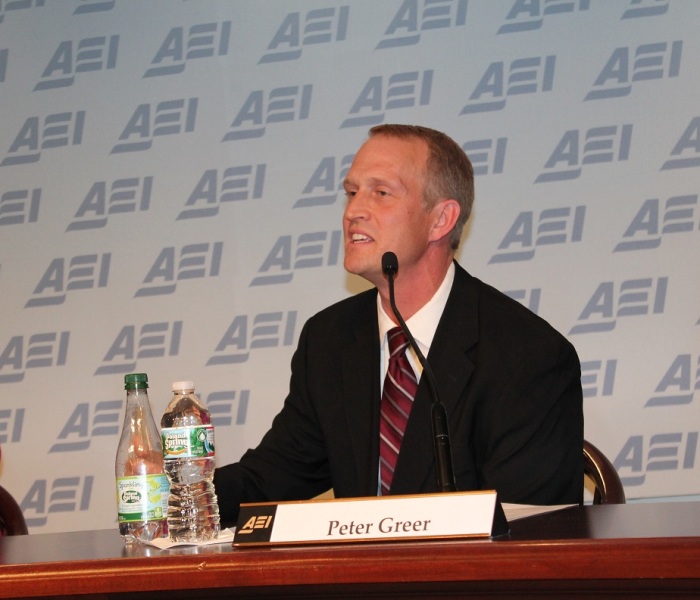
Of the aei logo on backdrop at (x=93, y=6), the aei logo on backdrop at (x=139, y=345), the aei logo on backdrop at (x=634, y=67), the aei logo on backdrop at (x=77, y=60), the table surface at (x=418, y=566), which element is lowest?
the table surface at (x=418, y=566)

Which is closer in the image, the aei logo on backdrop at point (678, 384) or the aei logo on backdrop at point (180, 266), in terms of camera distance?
the aei logo on backdrop at point (678, 384)

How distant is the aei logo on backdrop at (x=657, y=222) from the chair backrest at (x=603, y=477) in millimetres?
1340

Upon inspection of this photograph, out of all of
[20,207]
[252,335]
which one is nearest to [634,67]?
[252,335]

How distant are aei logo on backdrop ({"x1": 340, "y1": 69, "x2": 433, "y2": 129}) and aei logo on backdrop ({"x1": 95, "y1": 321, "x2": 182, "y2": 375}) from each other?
105cm

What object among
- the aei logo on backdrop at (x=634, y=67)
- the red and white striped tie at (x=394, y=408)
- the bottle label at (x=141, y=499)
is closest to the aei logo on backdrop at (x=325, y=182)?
the aei logo on backdrop at (x=634, y=67)

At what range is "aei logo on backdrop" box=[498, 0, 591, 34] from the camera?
3.72 metres

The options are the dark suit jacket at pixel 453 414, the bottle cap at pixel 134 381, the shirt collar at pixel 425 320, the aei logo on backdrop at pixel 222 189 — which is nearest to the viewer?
the bottle cap at pixel 134 381

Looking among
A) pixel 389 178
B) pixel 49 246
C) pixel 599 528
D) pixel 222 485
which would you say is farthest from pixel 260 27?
pixel 599 528

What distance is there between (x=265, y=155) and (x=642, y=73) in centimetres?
143

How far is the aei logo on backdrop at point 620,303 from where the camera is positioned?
3.56 metres

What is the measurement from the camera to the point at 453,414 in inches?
88.8

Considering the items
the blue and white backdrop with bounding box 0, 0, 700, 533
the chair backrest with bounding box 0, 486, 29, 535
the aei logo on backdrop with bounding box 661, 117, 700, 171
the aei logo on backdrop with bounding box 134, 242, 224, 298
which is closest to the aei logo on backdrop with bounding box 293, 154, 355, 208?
the blue and white backdrop with bounding box 0, 0, 700, 533

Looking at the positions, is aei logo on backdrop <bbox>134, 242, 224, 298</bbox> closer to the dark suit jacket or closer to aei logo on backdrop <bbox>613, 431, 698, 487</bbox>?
the dark suit jacket

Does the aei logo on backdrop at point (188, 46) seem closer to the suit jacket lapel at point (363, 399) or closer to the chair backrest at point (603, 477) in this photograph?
the suit jacket lapel at point (363, 399)
